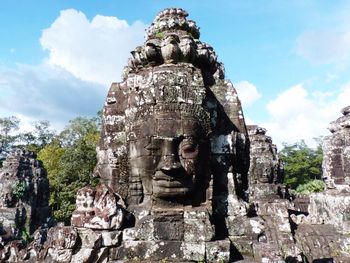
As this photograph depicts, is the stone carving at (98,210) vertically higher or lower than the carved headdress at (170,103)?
lower

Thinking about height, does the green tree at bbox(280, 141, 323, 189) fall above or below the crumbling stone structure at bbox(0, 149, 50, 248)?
above

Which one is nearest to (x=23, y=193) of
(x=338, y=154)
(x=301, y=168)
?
(x=338, y=154)

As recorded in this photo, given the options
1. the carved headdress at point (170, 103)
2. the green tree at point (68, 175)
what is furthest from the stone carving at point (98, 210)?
the green tree at point (68, 175)

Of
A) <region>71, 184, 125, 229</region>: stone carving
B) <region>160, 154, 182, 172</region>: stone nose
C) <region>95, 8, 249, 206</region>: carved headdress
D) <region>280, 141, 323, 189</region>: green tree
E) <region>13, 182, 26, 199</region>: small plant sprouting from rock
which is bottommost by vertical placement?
<region>71, 184, 125, 229</region>: stone carving

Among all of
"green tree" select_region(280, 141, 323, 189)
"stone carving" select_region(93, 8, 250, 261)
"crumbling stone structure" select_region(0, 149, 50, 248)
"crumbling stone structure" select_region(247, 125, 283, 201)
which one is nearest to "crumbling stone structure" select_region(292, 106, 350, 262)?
"crumbling stone structure" select_region(247, 125, 283, 201)

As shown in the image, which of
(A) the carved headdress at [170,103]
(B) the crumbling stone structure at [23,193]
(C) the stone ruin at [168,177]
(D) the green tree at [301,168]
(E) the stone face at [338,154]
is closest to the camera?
(C) the stone ruin at [168,177]

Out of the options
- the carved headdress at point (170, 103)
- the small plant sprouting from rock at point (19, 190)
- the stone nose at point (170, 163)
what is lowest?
the stone nose at point (170, 163)

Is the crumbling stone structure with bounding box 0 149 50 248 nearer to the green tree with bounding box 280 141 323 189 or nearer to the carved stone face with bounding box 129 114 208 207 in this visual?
the carved stone face with bounding box 129 114 208 207

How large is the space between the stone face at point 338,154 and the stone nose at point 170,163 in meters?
Result: 5.97

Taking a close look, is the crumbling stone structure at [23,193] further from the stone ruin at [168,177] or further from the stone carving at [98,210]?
the stone carving at [98,210]

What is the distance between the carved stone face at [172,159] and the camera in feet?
13.5

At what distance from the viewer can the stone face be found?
8711mm

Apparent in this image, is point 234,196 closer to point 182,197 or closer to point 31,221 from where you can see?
point 182,197

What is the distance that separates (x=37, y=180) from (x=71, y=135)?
2847cm
